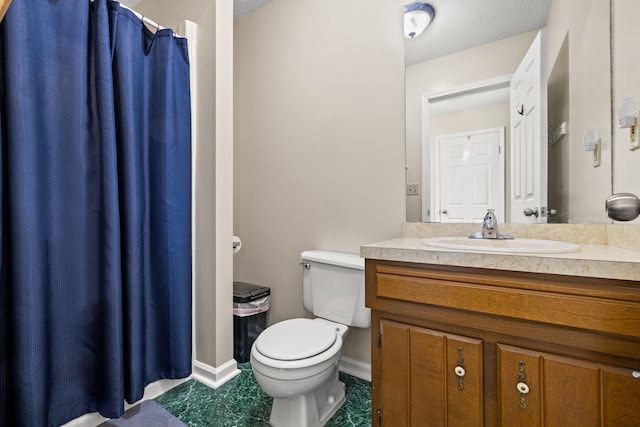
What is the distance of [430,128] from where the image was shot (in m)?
1.56

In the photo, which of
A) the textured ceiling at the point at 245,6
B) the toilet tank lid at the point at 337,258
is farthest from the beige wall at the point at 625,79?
the textured ceiling at the point at 245,6

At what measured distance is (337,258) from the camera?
1622 millimetres

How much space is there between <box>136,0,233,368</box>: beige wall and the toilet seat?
1.48 feet

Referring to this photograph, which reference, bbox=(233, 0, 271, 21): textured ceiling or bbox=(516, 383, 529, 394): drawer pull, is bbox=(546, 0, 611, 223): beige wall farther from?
bbox=(233, 0, 271, 21): textured ceiling

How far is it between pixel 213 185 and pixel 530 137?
160cm

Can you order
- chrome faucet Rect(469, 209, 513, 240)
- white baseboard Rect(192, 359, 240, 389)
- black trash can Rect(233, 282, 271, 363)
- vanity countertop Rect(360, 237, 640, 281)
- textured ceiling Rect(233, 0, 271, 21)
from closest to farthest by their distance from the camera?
vanity countertop Rect(360, 237, 640, 281), chrome faucet Rect(469, 209, 513, 240), white baseboard Rect(192, 359, 240, 389), black trash can Rect(233, 282, 271, 363), textured ceiling Rect(233, 0, 271, 21)

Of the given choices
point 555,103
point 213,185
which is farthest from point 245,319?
point 555,103

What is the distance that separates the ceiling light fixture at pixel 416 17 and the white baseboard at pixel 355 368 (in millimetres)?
1857

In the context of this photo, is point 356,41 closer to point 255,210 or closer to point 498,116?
point 498,116

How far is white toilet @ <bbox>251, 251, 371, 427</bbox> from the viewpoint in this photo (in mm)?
1176

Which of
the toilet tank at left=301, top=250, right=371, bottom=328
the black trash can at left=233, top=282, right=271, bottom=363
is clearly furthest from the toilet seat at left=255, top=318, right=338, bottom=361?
the black trash can at left=233, top=282, right=271, bottom=363

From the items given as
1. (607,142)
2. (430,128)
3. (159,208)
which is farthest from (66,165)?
(607,142)

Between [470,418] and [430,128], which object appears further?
[430,128]

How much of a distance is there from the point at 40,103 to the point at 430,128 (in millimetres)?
1726
